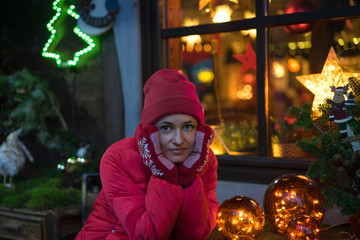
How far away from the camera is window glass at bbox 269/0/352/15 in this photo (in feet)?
11.4

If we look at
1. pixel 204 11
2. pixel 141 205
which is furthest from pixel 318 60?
pixel 141 205

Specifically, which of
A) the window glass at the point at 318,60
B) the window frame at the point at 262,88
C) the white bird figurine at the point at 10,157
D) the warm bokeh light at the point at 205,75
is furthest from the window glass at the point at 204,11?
the warm bokeh light at the point at 205,75

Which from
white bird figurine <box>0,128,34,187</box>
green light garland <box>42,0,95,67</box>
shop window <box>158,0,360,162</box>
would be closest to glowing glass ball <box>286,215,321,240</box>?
shop window <box>158,0,360,162</box>

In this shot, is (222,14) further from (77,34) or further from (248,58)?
(77,34)

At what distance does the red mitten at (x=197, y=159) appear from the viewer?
6.87ft

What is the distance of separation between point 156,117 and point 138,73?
1926mm

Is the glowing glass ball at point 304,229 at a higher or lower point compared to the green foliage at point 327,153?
lower

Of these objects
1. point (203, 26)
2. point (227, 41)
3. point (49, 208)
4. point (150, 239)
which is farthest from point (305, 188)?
point (227, 41)

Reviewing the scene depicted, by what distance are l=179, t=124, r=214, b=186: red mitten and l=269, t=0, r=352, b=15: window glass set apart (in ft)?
5.45

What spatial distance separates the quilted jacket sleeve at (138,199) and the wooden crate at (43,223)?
1522 mm

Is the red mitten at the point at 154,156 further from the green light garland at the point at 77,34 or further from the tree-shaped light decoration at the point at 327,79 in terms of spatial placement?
the green light garland at the point at 77,34

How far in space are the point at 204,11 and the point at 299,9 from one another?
87cm

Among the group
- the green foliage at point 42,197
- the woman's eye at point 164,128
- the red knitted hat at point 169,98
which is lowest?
the green foliage at point 42,197

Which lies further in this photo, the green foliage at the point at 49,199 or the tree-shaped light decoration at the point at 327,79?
the green foliage at the point at 49,199
